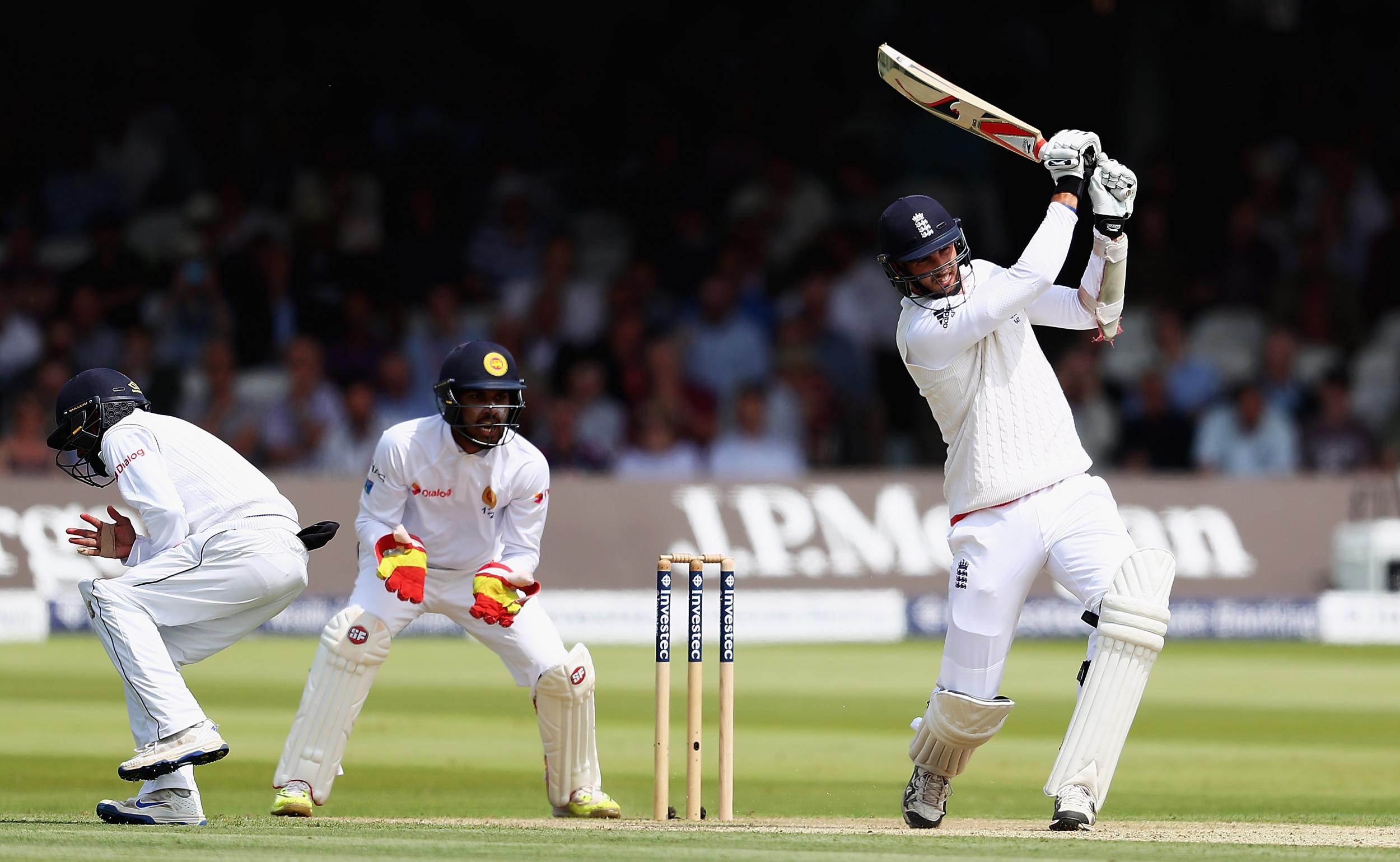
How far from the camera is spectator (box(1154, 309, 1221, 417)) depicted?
12312mm

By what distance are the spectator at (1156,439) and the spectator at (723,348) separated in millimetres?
2542

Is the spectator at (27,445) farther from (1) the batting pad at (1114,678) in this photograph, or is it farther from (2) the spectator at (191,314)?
(1) the batting pad at (1114,678)

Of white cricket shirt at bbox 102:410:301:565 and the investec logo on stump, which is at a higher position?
the investec logo on stump

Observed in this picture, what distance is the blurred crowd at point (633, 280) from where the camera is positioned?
12031 mm

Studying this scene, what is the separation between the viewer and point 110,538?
5152mm

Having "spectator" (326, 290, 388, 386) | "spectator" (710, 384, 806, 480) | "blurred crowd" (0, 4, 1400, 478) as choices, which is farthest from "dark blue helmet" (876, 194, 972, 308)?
"spectator" (326, 290, 388, 386)

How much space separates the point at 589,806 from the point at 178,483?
5.15 feet

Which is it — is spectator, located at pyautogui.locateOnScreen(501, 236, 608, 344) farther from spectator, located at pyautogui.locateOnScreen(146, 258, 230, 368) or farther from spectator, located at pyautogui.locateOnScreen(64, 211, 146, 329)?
spectator, located at pyautogui.locateOnScreen(64, 211, 146, 329)

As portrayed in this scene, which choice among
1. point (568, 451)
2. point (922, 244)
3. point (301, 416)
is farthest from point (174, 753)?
point (301, 416)

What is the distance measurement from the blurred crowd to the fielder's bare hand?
20.2 ft

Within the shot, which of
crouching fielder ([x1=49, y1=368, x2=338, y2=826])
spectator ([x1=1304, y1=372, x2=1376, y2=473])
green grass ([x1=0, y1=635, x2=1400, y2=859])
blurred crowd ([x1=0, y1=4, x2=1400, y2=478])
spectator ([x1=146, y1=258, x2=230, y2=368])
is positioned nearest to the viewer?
green grass ([x1=0, y1=635, x2=1400, y2=859])

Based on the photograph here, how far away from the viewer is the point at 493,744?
7.38m

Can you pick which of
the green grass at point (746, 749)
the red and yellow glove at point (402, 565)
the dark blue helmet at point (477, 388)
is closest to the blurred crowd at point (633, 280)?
the green grass at point (746, 749)

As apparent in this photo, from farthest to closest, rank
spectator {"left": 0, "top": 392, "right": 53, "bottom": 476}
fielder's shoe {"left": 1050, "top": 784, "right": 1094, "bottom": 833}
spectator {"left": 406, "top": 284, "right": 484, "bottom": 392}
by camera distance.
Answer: spectator {"left": 406, "top": 284, "right": 484, "bottom": 392}
spectator {"left": 0, "top": 392, "right": 53, "bottom": 476}
fielder's shoe {"left": 1050, "top": 784, "right": 1094, "bottom": 833}
